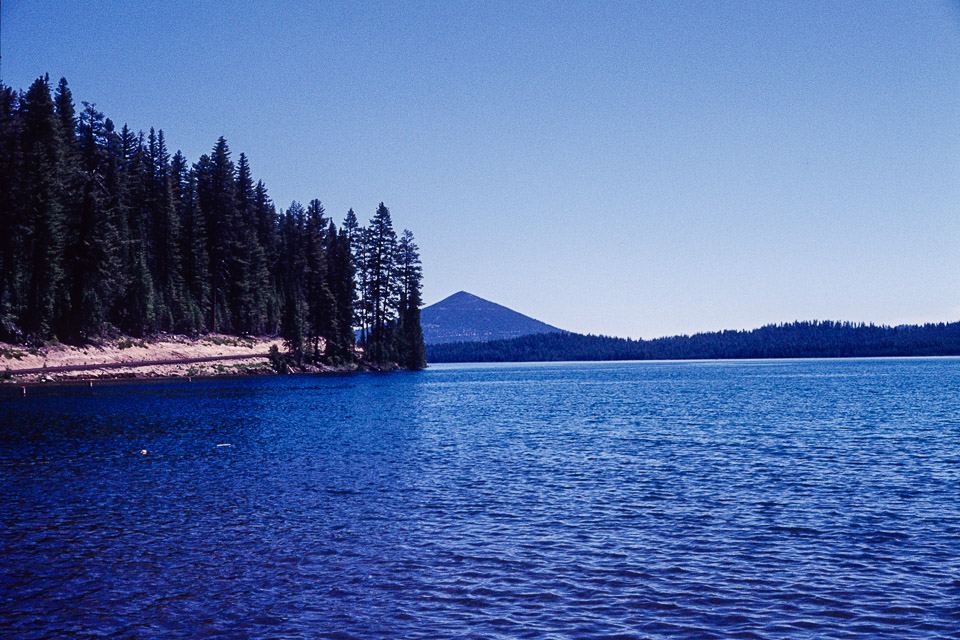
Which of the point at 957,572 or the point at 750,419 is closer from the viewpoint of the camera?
the point at 957,572

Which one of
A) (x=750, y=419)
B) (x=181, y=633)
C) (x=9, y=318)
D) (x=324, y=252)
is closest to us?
(x=181, y=633)

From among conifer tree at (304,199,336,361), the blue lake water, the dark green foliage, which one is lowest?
the blue lake water

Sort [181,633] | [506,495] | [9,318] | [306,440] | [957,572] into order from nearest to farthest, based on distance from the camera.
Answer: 1. [181,633]
2. [957,572]
3. [506,495]
4. [306,440]
5. [9,318]

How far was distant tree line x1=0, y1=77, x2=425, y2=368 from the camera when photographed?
77.3 meters

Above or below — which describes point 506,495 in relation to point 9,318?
below

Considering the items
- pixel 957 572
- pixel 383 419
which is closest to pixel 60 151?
pixel 383 419

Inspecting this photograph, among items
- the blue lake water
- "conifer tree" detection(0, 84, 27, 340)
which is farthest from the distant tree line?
the blue lake water

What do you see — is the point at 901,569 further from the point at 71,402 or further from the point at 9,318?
the point at 9,318

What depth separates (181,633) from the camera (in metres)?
10.8

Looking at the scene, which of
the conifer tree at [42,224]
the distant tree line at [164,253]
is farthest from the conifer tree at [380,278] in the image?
the conifer tree at [42,224]

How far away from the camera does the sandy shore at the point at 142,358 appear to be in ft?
242

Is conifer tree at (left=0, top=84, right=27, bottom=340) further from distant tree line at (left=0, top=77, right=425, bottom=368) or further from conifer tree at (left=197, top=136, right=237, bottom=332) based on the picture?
conifer tree at (left=197, top=136, right=237, bottom=332)

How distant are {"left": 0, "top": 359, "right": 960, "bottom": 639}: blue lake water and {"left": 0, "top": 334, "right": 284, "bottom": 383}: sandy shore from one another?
139ft

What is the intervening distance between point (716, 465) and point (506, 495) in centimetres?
994
